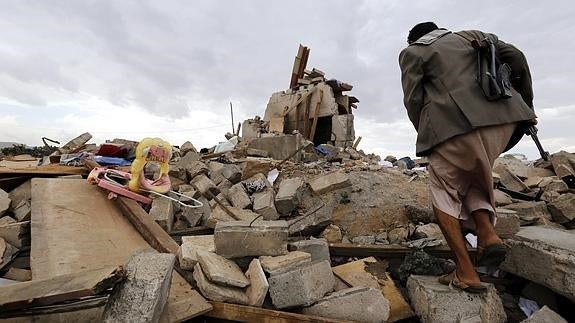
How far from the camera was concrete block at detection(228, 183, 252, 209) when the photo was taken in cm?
407

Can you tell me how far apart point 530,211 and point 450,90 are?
2.38 m

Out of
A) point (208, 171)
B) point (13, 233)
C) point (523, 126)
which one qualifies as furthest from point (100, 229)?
point (523, 126)

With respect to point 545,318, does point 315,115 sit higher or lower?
higher

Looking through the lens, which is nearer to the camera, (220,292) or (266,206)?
(220,292)

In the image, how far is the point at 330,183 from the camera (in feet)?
13.1

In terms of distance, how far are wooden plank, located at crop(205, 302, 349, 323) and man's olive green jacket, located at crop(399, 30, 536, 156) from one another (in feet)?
4.26

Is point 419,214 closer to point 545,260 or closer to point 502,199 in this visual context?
point 545,260

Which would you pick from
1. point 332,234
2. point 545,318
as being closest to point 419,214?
point 332,234

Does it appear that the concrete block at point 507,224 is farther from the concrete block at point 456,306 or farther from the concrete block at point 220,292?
the concrete block at point 220,292

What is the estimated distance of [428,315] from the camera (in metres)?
1.98

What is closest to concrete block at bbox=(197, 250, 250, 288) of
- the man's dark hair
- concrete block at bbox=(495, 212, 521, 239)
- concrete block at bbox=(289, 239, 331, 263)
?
concrete block at bbox=(289, 239, 331, 263)

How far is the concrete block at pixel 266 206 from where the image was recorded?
3.76 meters

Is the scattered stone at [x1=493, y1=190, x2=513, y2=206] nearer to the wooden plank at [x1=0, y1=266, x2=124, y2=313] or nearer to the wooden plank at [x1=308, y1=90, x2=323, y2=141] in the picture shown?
the wooden plank at [x1=0, y1=266, x2=124, y2=313]

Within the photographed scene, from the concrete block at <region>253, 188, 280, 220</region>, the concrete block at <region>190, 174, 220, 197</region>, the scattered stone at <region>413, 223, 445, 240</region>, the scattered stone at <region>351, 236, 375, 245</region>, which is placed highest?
the concrete block at <region>190, 174, 220, 197</region>
